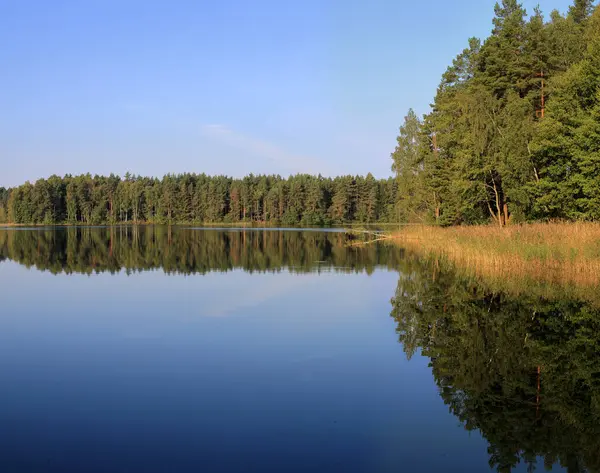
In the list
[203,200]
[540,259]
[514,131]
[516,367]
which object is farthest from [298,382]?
[203,200]

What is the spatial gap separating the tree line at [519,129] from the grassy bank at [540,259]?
6.26m

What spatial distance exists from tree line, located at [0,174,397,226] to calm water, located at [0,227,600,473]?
10979cm

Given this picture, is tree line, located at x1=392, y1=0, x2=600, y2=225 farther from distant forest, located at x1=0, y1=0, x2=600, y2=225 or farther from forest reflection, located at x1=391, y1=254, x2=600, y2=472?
forest reflection, located at x1=391, y1=254, x2=600, y2=472

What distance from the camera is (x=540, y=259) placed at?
22922 millimetres

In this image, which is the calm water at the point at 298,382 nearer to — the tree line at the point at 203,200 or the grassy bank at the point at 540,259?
the grassy bank at the point at 540,259

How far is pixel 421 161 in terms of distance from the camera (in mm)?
60125

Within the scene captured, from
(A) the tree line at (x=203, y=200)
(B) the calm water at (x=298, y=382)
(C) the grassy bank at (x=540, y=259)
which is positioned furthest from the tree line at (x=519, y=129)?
(A) the tree line at (x=203, y=200)

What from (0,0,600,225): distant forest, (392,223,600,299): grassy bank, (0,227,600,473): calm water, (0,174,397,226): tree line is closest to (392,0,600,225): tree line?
(0,0,600,225): distant forest

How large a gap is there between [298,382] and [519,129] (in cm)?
3163

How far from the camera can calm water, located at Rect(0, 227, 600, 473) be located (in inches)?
275

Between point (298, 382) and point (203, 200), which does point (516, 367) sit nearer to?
point (298, 382)

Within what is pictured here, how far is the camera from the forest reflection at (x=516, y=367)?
7352mm

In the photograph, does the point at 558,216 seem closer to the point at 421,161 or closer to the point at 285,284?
the point at 285,284

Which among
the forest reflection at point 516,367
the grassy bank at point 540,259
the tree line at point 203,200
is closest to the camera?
the forest reflection at point 516,367
